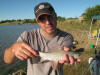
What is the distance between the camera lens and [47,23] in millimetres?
3135

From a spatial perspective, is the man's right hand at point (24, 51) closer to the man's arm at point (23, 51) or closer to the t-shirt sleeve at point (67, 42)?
the man's arm at point (23, 51)

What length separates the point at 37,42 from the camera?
304 cm

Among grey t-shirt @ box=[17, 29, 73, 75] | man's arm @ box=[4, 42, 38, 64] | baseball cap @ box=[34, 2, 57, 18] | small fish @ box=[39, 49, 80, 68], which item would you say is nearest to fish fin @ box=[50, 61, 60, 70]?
small fish @ box=[39, 49, 80, 68]

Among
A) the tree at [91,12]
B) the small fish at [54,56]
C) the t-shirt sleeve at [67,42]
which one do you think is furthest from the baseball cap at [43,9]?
the tree at [91,12]

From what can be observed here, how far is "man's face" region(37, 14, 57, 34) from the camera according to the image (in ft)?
10.2

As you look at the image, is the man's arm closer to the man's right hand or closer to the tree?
the man's right hand

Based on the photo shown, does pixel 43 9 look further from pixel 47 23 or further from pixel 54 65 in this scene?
pixel 54 65

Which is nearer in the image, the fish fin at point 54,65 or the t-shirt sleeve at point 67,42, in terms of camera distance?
the fish fin at point 54,65

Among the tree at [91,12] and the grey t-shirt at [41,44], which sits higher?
the tree at [91,12]

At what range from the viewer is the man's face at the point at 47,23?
310 cm

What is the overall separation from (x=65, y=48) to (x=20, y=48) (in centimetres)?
88

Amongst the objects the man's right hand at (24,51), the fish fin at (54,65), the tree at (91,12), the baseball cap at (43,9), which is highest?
the tree at (91,12)

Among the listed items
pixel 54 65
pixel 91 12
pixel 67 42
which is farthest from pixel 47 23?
pixel 91 12

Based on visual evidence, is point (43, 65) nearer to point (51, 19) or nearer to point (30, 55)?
point (30, 55)
